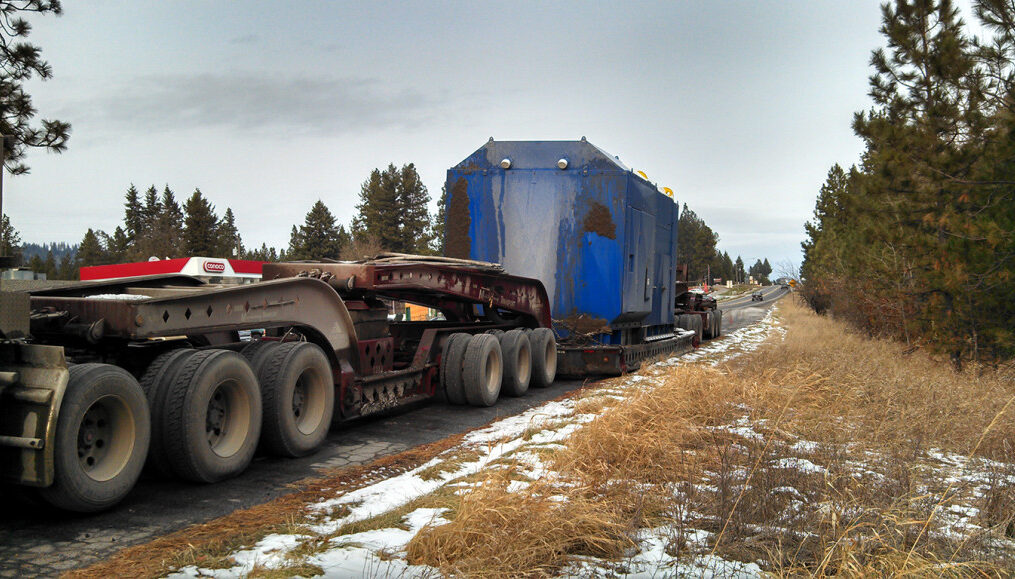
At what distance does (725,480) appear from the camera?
15.2 feet

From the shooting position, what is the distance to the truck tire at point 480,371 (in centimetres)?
912

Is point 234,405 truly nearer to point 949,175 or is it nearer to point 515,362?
point 515,362

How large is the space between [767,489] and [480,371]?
4.92 metres

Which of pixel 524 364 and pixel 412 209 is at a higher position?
pixel 412 209

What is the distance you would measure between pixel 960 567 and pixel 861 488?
1.28 meters

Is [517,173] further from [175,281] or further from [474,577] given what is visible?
[474,577]

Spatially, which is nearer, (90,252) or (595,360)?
(595,360)

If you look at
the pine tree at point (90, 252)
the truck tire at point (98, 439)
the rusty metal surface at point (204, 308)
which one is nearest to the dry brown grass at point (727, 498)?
the truck tire at point (98, 439)

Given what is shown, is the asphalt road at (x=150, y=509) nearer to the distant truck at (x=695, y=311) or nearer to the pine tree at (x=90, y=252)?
the distant truck at (x=695, y=311)

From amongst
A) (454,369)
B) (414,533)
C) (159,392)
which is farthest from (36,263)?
(414,533)

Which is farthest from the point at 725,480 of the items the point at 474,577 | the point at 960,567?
the point at 474,577

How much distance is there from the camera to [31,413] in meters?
4.23

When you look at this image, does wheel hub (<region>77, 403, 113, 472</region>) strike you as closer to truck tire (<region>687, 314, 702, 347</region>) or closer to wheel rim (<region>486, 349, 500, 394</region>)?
wheel rim (<region>486, 349, 500, 394</region>)

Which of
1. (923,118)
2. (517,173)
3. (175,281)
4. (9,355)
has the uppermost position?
(923,118)
